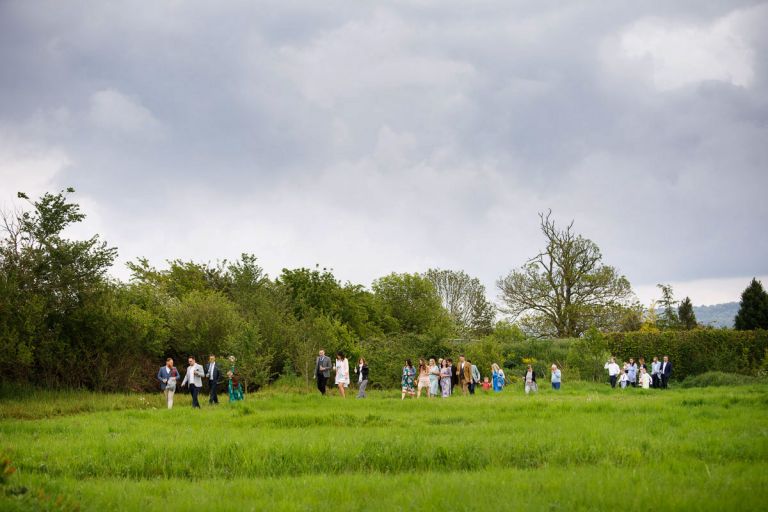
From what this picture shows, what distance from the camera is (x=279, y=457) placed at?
12.2 meters

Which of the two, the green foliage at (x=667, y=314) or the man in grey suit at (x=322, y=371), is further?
the green foliage at (x=667, y=314)

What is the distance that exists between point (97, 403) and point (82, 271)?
7.46 meters

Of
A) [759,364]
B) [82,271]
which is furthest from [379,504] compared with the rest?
[759,364]

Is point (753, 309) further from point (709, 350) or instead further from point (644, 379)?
point (644, 379)

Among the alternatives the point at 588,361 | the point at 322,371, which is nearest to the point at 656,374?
the point at 588,361

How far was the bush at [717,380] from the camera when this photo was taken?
110 feet

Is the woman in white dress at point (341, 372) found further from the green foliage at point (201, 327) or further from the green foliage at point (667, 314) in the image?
the green foliage at point (667, 314)

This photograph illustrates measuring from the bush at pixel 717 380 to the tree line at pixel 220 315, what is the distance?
6.30 m

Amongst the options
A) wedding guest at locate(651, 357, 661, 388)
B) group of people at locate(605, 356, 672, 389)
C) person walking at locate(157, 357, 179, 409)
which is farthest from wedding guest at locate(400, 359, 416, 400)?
wedding guest at locate(651, 357, 661, 388)

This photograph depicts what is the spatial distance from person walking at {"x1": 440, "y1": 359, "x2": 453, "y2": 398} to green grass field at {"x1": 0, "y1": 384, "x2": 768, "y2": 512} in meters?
8.11

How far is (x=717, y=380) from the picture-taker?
1364 inches

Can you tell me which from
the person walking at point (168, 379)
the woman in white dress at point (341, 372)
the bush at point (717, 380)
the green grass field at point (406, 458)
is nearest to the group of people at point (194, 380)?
the person walking at point (168, 379)

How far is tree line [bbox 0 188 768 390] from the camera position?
27375 mm

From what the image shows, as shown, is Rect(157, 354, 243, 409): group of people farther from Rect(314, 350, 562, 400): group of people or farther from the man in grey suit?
Rect(314, 350, 562, 400): group of people
